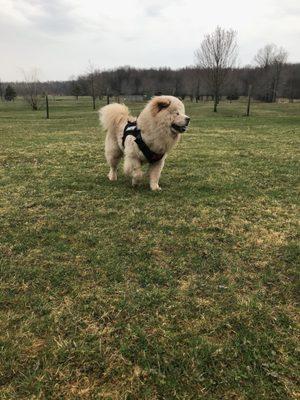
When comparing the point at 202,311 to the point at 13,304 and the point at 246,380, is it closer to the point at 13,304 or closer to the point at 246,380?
the point at 246,380

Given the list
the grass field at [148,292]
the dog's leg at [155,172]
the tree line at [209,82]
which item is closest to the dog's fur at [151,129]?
the dog's leg at [155,172]

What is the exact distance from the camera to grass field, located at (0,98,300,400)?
2.29 m

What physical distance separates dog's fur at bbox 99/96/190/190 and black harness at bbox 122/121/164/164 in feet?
0.19

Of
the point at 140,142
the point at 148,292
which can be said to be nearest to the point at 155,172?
the point at 140,142

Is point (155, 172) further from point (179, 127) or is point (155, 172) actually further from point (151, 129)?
point (179, 127)

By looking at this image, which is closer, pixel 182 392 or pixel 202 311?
pixel 182 392

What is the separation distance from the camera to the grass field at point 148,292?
2.29m

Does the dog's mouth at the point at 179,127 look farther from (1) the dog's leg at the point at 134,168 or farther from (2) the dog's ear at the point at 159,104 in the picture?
(1) the dog's leg at the point at 134,168

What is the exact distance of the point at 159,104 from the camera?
17.9 feet

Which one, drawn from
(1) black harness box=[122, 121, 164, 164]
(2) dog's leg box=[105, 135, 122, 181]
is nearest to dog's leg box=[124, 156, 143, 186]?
(1) black harness box=[122, 121, 164, 164]

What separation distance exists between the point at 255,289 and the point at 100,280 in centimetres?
141

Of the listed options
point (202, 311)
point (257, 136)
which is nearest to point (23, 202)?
point (202, 311)

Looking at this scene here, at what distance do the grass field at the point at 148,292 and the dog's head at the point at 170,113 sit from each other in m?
1.15

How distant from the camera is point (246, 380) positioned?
227 centimetres
